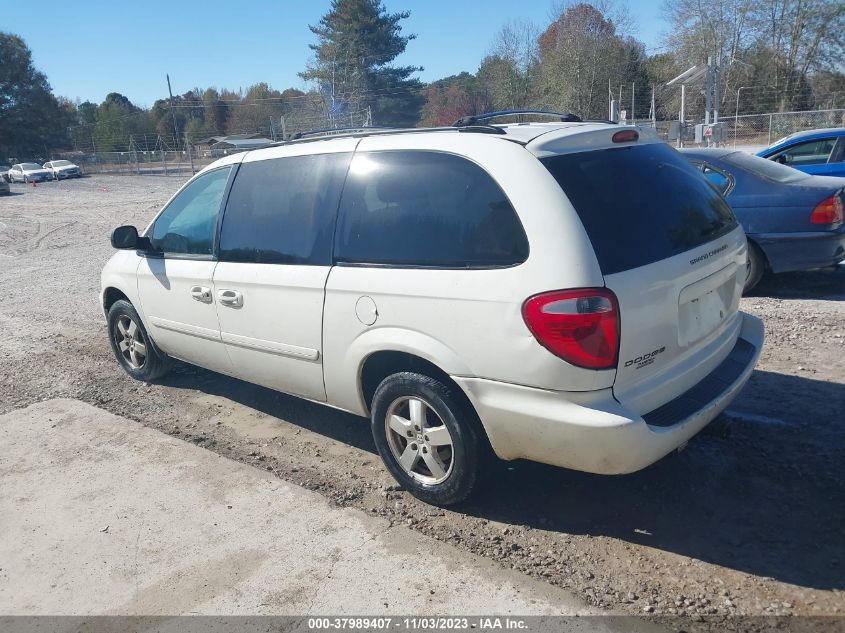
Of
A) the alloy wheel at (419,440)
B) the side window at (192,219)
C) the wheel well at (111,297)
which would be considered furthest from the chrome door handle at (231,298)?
the wheel well at (111,297)

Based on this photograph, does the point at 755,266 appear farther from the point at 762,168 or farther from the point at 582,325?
the point at 582,325

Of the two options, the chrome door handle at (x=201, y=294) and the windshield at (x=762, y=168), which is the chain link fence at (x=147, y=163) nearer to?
the windshield at (x=762, y=168)

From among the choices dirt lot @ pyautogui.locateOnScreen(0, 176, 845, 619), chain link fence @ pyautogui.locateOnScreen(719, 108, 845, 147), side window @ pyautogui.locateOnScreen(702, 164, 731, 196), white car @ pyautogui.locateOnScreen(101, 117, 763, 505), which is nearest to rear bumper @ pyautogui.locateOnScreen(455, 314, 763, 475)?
white car @ pyautogui.locateOnScreen(101, 117, 763, 505)

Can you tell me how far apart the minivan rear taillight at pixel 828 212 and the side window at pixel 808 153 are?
13.2 ft

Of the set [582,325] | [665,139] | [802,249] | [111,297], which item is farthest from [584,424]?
[665,139]

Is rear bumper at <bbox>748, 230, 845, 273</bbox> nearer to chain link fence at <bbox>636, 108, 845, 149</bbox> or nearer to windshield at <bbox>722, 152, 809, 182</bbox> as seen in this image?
windshield at <bbox>722, 152, 809, 182</bbox>

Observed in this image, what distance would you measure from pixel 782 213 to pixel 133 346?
616 cm

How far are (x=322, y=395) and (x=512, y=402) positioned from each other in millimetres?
1401

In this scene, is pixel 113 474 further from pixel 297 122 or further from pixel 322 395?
pixel 297 122

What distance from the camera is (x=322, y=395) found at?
4113 mm

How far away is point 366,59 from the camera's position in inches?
1898

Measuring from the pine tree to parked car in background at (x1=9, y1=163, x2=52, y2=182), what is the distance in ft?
63.3

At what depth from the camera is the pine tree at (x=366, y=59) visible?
4797 centimetres

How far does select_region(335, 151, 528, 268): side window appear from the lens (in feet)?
10.5
